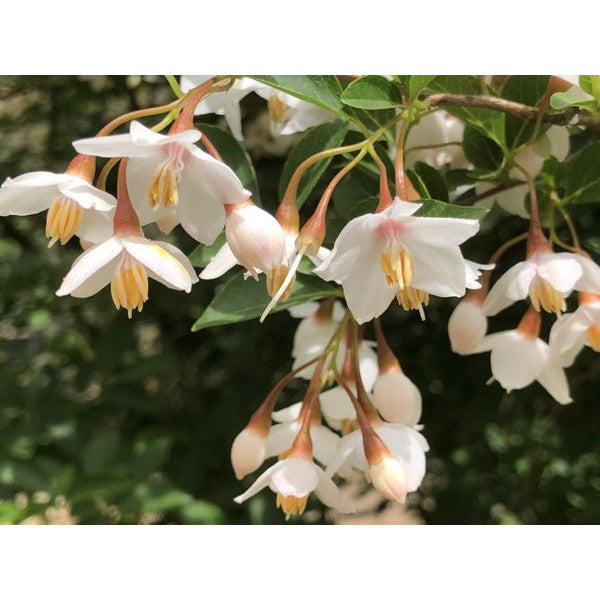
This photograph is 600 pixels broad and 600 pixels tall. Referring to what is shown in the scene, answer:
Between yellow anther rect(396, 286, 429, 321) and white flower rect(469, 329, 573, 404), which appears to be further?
white flower rect(469, 329, 573, 404)

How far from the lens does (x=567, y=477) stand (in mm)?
1813

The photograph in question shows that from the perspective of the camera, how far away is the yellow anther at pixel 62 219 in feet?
2.14

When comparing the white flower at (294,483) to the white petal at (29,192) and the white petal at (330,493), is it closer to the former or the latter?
the white petal at (330,493)

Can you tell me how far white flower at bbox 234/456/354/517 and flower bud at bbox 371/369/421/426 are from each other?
0.13 metres

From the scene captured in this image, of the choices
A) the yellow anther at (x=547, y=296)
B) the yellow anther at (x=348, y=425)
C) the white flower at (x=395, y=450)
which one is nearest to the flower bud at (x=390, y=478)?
the white flower at (x=395, y=450)

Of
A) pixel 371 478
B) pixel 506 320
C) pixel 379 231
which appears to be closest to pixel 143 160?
pixel 379 231

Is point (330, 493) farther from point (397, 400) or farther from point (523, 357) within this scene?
point (523, 357)

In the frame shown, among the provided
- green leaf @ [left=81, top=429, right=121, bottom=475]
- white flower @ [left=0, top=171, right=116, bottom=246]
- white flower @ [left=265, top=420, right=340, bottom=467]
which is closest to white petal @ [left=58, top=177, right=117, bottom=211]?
white flower @ [left=0, top=171, right=116, bottom=246]

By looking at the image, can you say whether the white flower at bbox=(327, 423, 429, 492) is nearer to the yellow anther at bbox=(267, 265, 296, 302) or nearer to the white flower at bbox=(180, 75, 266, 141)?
the yellow anther at bbox=(267, 265, 296, 302)

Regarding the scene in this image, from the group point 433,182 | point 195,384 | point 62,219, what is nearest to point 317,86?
point 433,182

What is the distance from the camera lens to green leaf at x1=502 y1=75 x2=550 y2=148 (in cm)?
84

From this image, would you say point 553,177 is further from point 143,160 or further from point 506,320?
point 506,320

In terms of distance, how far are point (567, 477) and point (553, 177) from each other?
109 centimetres

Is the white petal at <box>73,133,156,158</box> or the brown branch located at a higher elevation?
the white petal at <box>73,133,156,158</box>
